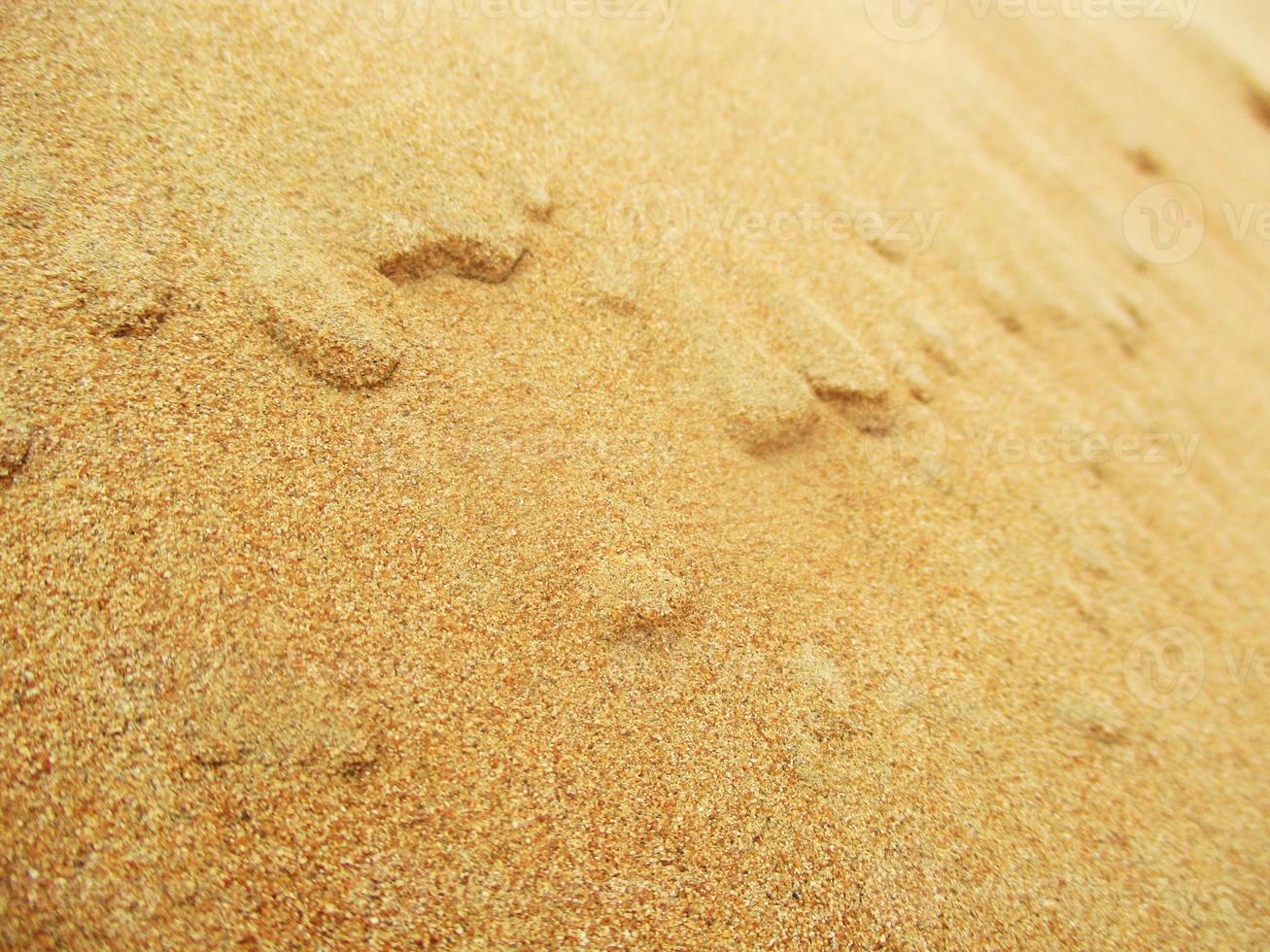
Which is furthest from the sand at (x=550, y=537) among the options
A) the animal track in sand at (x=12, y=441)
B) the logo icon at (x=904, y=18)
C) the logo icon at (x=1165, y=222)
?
the logo icon at (x=904, y=18)

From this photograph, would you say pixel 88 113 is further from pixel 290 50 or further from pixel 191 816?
pixel 191 816

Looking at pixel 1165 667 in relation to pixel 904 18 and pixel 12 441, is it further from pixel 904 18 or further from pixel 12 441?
pixel 904 18

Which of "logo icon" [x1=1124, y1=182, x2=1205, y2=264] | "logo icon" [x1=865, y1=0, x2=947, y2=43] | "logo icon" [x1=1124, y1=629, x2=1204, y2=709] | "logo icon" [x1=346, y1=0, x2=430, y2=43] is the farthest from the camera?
"logo icon" [x1=865, y1=0, x2=947, y2=43]

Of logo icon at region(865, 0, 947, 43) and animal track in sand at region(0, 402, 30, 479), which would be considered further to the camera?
logo icon at region(865, 0, 947, 43)

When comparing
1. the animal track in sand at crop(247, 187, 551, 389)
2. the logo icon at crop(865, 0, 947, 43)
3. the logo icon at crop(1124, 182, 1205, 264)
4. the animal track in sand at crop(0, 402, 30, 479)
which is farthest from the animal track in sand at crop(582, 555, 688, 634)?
the logo icon at crop(865, 0, 947, 43)

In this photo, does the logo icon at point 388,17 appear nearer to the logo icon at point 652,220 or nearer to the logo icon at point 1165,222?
the logo icon at point 652,220

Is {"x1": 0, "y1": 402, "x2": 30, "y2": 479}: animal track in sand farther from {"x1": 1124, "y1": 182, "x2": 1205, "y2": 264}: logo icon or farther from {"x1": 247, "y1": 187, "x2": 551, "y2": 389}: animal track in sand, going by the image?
{"x1": 1124, "y1": 182, "x2": 1205, "y2": 264}: logo icon
